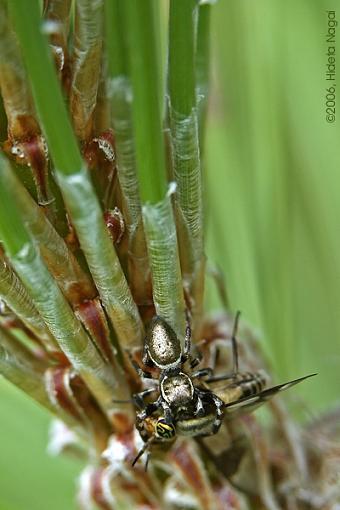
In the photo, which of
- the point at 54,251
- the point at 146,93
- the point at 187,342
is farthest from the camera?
the point at 187,342

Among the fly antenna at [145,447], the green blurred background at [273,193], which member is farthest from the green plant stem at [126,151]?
the green blurred background at [273,193]

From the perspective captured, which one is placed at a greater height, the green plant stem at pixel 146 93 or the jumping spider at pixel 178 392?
the green plant stem at pixel 146 93

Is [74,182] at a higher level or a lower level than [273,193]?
higher

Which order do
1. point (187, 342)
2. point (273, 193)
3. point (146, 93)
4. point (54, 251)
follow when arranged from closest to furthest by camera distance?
1. point (146, 93)
2. point (54, 251)
3. point (187, 342)
4. point (273, 193)

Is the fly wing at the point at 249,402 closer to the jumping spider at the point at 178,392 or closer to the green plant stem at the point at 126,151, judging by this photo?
the jumping spider at the point at 178,392

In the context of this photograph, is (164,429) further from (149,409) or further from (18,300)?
(18,300)

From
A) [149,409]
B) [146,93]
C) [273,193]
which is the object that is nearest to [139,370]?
[149,409]

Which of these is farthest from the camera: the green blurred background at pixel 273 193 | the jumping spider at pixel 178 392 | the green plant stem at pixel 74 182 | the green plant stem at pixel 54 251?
the green blurred background at pixel 273 193
